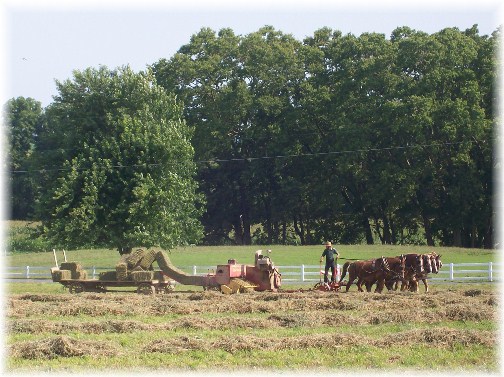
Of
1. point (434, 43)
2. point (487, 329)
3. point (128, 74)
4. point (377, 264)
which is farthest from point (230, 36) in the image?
point (487, 329)

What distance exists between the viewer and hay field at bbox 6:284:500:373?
14055 mm

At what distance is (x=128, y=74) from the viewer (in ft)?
157

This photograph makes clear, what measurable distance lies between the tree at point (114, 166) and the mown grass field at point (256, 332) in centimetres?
1794

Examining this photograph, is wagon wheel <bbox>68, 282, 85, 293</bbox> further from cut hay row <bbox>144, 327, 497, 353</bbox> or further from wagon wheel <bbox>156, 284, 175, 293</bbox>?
cut hay row <bbox>144, 327, 497, 353</bbox>

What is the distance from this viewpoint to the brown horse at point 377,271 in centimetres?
2719

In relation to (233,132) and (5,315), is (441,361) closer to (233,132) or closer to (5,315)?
(5,315)

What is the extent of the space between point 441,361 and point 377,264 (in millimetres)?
13458

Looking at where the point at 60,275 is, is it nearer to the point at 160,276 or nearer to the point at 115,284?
the point at 115,284

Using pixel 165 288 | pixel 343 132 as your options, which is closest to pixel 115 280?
pixel 165 288

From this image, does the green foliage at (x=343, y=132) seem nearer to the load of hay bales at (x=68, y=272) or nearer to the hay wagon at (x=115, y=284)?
the hay wagon at (x=115, y=284)

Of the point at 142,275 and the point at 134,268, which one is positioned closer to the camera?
the point at 142,275

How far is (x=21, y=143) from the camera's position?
95.9 meters

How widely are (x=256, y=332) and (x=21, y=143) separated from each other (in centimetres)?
8294

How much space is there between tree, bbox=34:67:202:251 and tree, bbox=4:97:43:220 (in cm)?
2996
